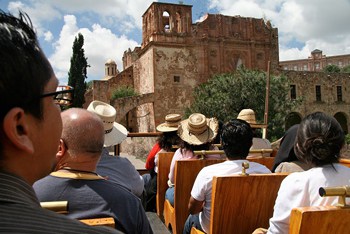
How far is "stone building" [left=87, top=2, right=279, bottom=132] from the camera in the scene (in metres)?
27.0

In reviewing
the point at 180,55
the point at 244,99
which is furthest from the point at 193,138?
the point at 180,55

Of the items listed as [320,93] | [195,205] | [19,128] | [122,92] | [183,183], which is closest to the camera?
[19,128]

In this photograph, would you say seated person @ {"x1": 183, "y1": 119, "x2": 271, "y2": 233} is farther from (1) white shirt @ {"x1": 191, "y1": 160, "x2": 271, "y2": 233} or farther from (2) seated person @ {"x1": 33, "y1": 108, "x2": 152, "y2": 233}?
(2) seated person @ {"x1": 33, "y1": 108, "x2": 152, "y2": 233}

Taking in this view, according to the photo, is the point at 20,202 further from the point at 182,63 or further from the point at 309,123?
the point at 182,63

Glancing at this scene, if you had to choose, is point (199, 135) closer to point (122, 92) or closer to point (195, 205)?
point (195, 205)

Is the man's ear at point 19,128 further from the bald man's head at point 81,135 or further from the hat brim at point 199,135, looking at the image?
the hat brim at point 199,135

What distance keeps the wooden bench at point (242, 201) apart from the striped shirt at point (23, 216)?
185 centimetres

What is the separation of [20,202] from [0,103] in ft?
0.72

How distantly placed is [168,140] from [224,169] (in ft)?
8.53

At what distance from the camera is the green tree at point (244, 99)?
22.1 m

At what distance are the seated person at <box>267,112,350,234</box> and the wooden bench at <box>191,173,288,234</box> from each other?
0.36 m

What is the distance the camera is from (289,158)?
3207 millimetres

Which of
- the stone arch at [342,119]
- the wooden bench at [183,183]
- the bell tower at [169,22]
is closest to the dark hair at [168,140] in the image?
the wooden bench at [183,183]

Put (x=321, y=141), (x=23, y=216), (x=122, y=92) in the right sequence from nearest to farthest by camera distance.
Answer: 1. (x=23, y=216)
2. (x=321, y=141)
3. (x=122, y=92)
